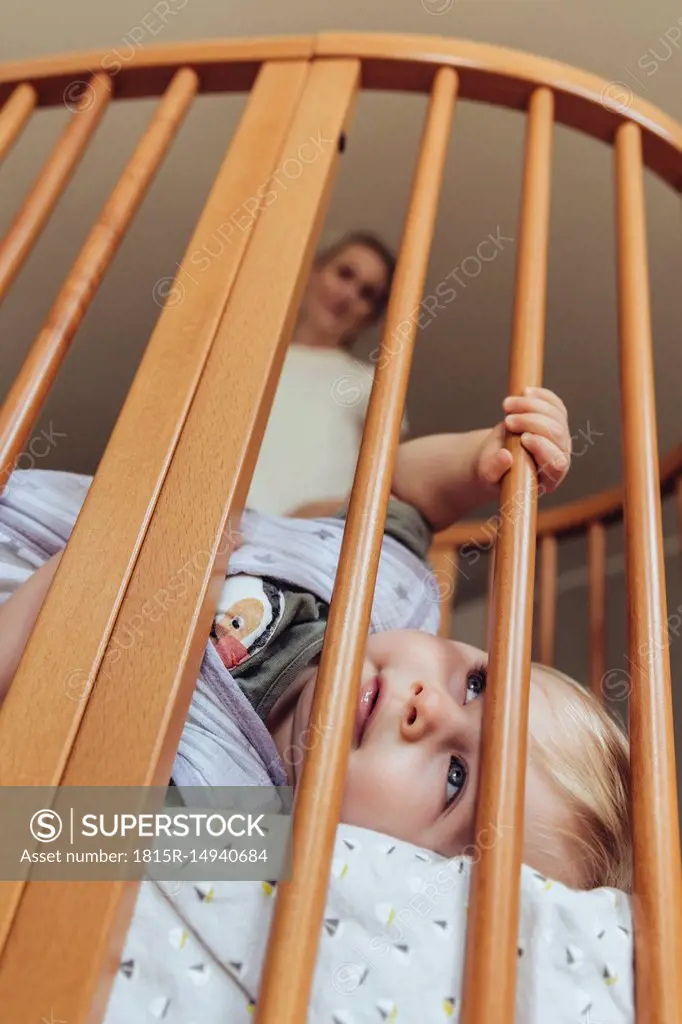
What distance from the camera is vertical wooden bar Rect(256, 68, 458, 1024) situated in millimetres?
329

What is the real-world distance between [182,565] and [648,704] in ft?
0.93

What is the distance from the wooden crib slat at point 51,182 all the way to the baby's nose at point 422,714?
0.43 meters

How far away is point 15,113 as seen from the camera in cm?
76

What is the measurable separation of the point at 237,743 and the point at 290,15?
1280mm

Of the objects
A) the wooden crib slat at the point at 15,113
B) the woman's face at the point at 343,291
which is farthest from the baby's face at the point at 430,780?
the woman's face at the point at 343,291

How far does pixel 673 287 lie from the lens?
57.0 inches

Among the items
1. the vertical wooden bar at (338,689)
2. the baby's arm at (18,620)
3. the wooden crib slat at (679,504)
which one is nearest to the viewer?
the vertical wooden bar at (338,689)

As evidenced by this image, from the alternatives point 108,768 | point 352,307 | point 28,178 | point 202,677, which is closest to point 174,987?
point 108,768

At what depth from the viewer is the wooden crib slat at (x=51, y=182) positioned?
621 millimetres

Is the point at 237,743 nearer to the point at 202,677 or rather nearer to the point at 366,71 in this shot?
the point at 202,677

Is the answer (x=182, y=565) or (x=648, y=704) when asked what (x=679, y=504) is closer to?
(x=648, y=704)

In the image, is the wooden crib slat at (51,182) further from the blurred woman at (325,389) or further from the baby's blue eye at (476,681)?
the blurred woman at (325,389)

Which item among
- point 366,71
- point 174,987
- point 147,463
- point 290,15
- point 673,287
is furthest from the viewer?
point 673,287

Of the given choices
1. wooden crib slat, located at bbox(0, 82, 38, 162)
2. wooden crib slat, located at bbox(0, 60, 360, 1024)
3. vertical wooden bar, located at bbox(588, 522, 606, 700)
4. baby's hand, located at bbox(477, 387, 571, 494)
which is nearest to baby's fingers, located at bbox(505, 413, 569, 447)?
baby's hand, located at bbox(477, 387, 571, 494)
